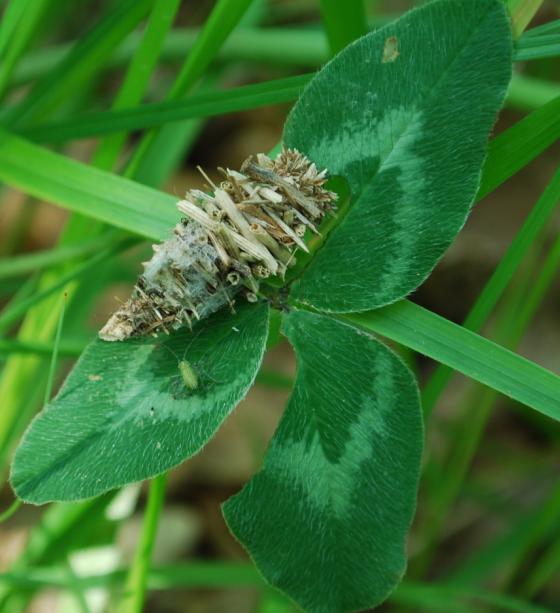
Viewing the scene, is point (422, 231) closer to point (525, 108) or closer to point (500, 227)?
point (525, 108)

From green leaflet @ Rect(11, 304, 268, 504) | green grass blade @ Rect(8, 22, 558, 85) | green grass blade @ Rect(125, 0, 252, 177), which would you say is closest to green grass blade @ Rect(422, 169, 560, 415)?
green leaflet @ Rect(11, 304, 268, 504)

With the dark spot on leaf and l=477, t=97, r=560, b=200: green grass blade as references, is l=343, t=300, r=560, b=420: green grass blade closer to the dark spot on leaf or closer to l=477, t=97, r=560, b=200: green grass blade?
l=477, t=97, r=560, b=200: green grass blade

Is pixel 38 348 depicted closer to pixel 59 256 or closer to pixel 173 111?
pixel 59 256

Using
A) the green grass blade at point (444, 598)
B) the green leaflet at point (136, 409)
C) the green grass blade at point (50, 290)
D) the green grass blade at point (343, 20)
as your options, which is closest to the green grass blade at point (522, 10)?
the green grass blade at point (343, 20)

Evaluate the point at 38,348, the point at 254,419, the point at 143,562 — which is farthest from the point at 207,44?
the point at 254,419

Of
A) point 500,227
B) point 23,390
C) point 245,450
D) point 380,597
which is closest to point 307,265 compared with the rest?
point 380,597

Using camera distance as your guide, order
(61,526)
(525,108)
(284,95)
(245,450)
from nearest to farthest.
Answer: (284,95), (61,526), (525,108), (245,450)

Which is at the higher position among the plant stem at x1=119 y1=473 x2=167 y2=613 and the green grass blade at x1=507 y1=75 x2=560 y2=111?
the green grass blade at x1=507 y1=75 x2=560 y2=111
